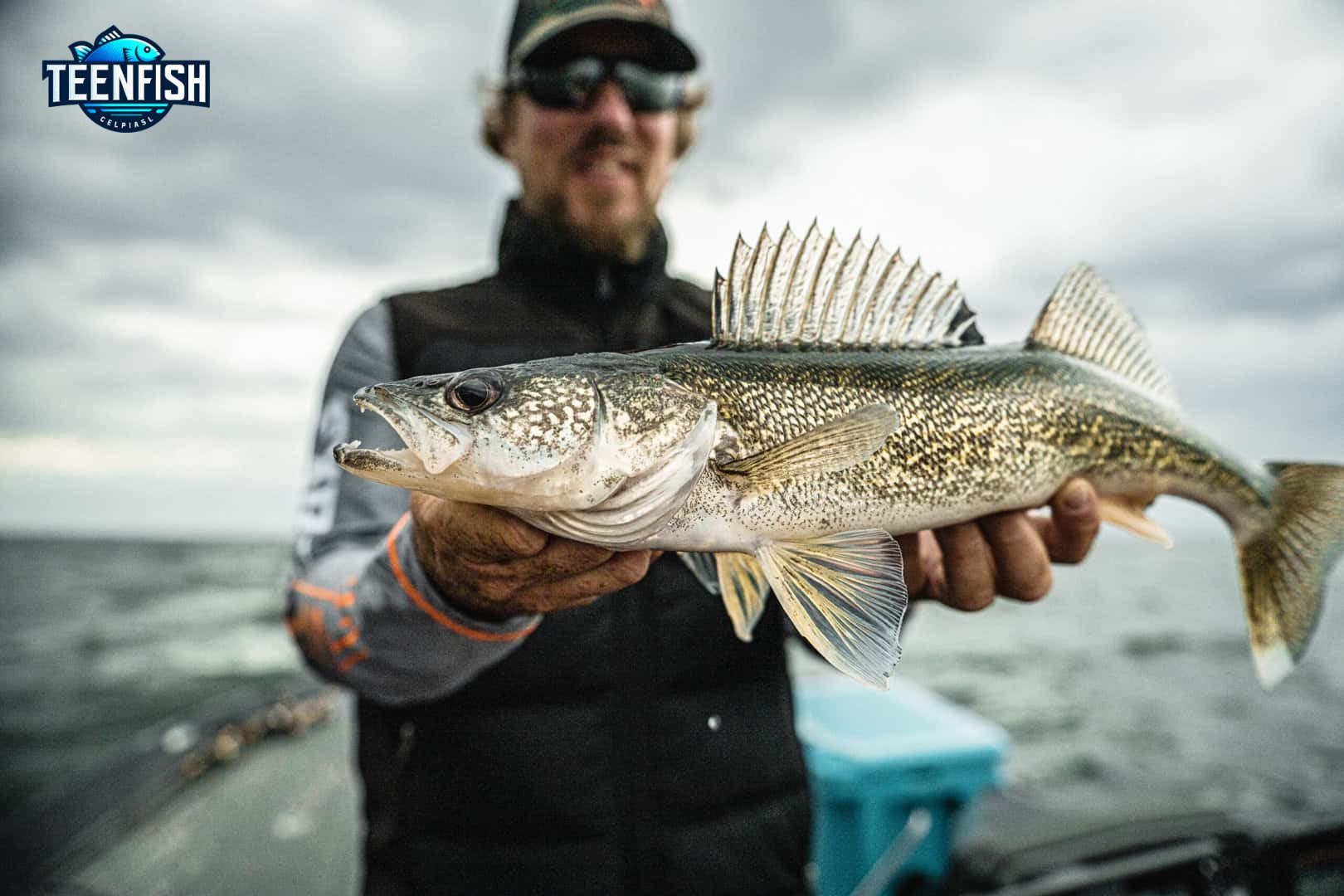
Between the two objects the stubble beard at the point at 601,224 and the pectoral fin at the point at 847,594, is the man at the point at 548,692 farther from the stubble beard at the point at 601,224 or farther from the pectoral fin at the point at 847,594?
the pectoral fin at the point at 847,594

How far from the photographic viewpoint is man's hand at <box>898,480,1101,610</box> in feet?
8.38

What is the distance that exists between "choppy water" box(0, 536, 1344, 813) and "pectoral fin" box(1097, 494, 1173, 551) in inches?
205

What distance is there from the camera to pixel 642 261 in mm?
3568

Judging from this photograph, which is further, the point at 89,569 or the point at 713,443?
the point at 89,569

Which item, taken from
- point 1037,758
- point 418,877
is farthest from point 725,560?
point 1037,758

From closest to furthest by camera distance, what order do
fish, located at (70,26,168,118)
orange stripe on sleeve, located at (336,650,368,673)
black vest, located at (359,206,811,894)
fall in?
orange stripe on sleeve, located at (336,650,368,673)
fish, located at (70,26,168,118)
black vest, located at (359,206,811,894)

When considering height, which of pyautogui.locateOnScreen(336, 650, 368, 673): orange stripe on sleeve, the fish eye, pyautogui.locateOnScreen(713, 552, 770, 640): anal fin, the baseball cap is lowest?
pyautogui.locateOnScreen(336, 650, 368, 673): orange stripe on sleeve

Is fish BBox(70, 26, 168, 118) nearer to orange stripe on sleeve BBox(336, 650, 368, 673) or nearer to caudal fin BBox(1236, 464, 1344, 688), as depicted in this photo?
orange stripe on sleeve BBox(336, 650, 368, 673)

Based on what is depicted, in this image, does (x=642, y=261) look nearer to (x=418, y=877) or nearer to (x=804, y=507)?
(x=804, y=507)

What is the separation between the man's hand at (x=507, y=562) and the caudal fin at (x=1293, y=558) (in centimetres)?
255

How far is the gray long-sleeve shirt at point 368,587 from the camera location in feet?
7.08

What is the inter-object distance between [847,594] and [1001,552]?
0.95 metres

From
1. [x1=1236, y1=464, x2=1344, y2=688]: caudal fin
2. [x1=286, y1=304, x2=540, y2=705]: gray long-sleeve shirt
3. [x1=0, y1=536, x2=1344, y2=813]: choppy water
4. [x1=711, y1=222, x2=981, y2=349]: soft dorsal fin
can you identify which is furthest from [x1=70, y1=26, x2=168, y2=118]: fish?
[x1=0, y1=536, x2=1344, y2=813]: choppy water

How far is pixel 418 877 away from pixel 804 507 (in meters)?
1.96
